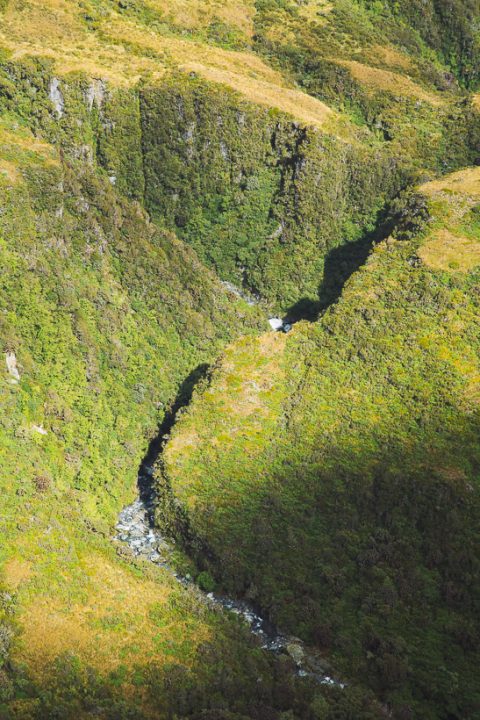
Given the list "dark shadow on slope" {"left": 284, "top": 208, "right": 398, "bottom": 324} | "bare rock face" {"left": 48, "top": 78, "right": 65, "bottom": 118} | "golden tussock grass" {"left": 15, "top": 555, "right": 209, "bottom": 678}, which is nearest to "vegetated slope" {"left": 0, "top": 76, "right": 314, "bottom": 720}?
"golden tussock grass" {"left": 15, "top": 555, "right": 209, "bottom": 678}

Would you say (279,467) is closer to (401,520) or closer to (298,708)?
(401,520)

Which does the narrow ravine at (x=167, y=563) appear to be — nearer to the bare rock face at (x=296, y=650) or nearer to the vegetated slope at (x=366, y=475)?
the bare rock face at (x=296, y=650)

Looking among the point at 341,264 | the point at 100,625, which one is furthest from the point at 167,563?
the point at 341,264

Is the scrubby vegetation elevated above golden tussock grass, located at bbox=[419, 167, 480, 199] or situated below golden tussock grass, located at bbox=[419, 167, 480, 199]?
below

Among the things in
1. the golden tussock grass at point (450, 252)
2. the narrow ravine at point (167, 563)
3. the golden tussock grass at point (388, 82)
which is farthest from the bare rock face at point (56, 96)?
the golden tussock grass at point (450, 252)

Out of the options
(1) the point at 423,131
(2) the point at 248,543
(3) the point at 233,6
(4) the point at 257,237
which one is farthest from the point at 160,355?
(3) the point at 233,6

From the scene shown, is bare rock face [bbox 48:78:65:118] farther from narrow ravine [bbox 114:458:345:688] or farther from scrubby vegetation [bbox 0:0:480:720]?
narrow ravine [bbox 114:458:345:688]

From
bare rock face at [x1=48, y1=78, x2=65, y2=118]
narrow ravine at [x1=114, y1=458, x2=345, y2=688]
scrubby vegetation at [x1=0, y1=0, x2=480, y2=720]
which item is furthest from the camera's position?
bare rock face at [x1=48, y1=78, x2=65, y2=118]
